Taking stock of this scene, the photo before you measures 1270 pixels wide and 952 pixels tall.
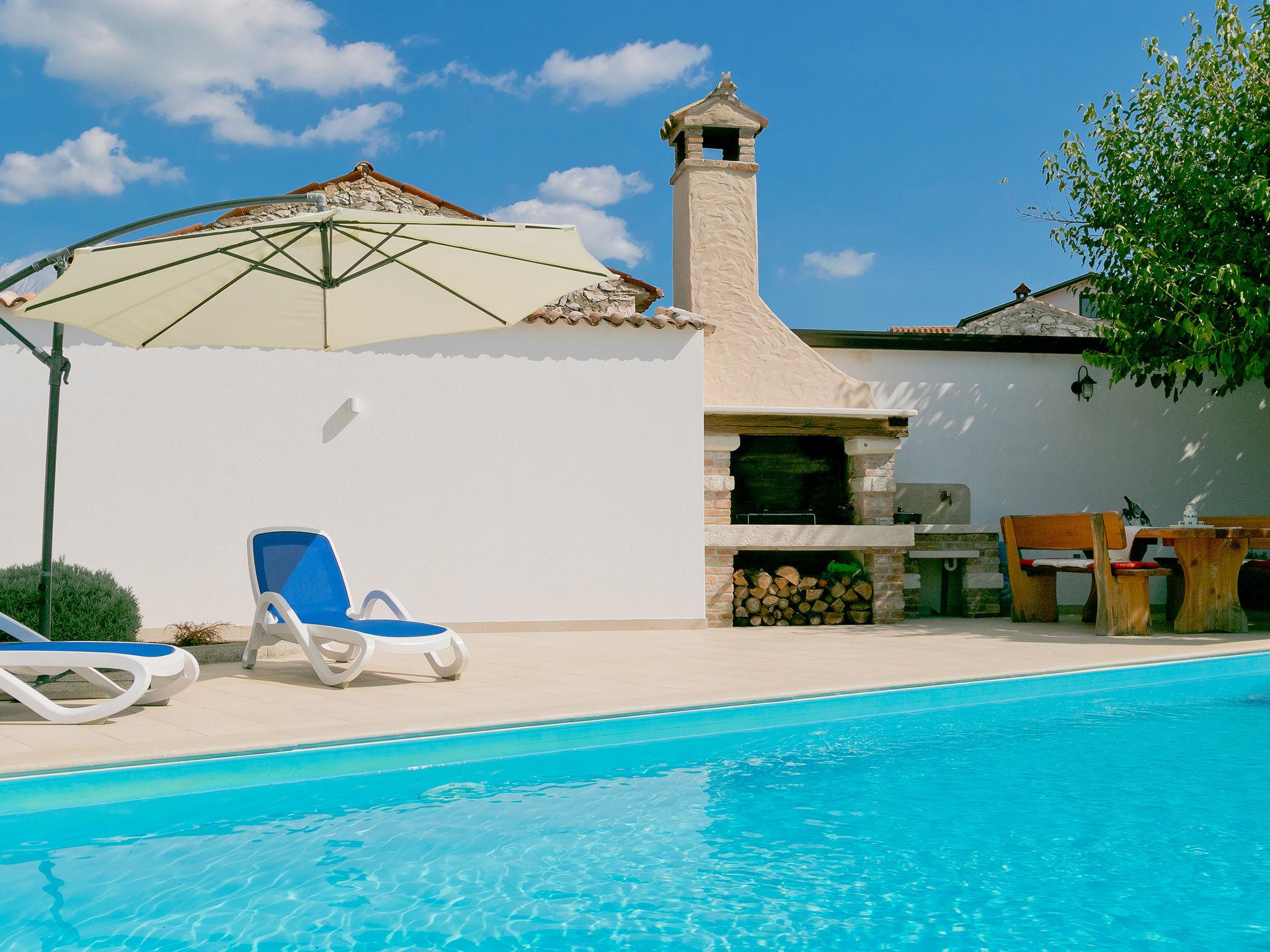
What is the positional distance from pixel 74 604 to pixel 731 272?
8115mm

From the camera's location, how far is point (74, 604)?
21.4 feet

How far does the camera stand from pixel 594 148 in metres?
19.0

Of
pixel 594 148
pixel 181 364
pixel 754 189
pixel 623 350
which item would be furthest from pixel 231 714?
pixel 594 148

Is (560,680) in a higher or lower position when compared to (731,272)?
lower

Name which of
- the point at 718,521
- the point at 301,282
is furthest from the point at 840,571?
the point at 301,282

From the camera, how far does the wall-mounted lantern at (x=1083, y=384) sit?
13.7 metres

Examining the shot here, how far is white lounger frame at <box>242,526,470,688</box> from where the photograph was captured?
6.41 metres

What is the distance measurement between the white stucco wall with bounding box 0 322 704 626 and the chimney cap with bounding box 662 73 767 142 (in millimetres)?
3365

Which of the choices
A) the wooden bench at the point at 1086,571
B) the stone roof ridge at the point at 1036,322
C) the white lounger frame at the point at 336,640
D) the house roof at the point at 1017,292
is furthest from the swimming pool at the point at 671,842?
the house roof at the point at 1017,292

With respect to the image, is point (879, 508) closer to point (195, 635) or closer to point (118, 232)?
point (195, 635)

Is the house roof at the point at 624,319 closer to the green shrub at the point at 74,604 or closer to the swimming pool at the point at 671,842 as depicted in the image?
the green shrub at the point at 74,604

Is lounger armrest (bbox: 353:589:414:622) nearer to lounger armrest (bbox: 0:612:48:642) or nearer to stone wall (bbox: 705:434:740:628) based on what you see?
lounger armrest (bbox: 0:612:48:642)

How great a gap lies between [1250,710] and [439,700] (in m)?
4.92

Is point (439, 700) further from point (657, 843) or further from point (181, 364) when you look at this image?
point (181, 364)
